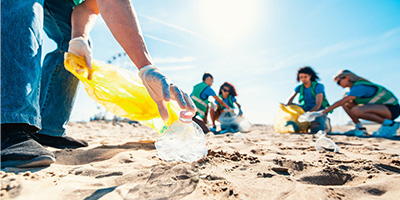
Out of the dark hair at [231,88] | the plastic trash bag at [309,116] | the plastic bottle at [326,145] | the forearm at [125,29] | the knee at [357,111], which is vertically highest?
the forearm at [125,29]

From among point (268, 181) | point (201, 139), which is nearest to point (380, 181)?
point (268, 181)

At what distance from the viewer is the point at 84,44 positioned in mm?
1522

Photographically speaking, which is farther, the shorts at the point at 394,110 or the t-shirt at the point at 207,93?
the t-shirt at the point at 207,93

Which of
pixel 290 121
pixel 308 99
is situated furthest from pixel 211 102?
pixel 308 99

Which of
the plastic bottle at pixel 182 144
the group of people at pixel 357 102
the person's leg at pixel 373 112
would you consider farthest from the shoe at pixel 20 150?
the person's leg at pixel 373 112

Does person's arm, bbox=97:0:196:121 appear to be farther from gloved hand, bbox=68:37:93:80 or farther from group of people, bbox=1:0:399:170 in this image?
gloved hand, bbox=68:37:93:80

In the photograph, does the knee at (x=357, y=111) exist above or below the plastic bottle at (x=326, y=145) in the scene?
above

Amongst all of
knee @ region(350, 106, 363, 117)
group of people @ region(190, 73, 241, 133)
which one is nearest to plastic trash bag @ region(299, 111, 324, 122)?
knee @ region(350, 106, 363, 117)

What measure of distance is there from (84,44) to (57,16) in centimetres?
65

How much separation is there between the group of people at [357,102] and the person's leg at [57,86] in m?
4.15

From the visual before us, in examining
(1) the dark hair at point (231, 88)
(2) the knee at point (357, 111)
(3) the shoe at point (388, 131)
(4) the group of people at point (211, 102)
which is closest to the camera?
(3) the shoe at point (388, 131)

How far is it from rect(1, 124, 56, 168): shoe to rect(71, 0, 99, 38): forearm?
846mm

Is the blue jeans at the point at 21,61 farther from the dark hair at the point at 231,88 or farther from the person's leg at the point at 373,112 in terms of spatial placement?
the person's leg at the point at 373,112

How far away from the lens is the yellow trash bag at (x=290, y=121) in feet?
13.8
